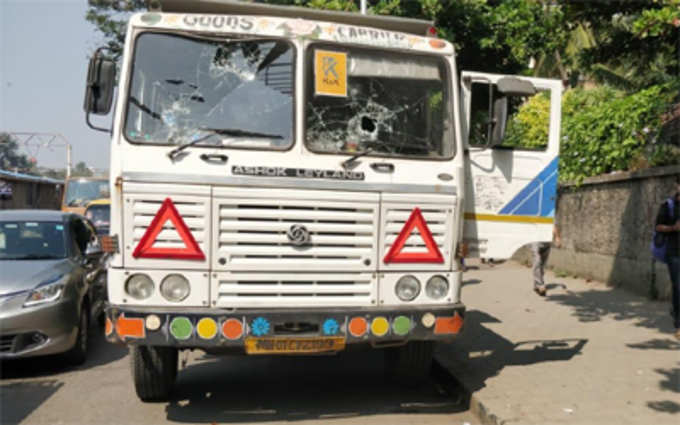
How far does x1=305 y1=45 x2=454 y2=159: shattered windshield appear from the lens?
520cm

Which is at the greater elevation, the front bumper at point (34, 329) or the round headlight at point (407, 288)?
the round headlight at point (407, 288)

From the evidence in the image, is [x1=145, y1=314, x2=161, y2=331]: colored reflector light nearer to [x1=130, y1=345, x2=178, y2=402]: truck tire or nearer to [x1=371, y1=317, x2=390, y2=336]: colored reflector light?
[x1=130, y1=345, x2=178, y2=402]: truck tire

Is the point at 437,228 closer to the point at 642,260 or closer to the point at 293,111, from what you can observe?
the point at 293,111

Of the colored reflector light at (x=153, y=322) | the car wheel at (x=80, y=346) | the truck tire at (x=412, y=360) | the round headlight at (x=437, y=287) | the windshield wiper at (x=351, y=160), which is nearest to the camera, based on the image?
the colored reflector light at (x=153, y=322)

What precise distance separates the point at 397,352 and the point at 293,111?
2.37m

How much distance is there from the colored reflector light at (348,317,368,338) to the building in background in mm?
24222

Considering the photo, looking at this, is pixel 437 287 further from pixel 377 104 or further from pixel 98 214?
pixel 98 214

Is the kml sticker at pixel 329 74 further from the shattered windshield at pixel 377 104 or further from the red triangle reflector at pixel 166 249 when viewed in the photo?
the red triangle reflector at pixel 166 249

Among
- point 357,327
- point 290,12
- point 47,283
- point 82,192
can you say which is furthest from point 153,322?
point 82,192

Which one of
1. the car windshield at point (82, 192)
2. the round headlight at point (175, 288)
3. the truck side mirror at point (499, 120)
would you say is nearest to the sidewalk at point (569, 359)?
the truck side mirror at point (499, 120)

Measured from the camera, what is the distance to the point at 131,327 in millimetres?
4695

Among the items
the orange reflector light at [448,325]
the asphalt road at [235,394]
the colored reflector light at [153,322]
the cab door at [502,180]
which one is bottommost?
the asphalt road at [235,394]

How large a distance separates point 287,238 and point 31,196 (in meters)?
34.0

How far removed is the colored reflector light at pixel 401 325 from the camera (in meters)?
5.01
